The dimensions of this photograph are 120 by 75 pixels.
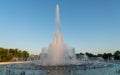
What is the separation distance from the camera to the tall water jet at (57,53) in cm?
3662

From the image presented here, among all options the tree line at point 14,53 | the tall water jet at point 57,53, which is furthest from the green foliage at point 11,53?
the tall water jet at point 57,53

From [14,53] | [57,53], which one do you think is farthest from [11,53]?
[57,53]

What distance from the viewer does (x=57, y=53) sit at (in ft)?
123

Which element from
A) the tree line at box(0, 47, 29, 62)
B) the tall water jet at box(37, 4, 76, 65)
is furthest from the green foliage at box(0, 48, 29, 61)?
the tall water jet at box(37, 4, 76, 65)

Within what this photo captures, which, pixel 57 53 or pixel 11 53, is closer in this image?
pixel 57 53

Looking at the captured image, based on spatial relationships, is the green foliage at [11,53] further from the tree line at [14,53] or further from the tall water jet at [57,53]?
the tall water jet at [57,53]

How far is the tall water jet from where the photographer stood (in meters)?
36.6

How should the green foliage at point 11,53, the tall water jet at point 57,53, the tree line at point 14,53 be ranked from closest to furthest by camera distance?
the tall water jet at point 57,53
the green foliage at point 11,53
the tree line at point 14,53

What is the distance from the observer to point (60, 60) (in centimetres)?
3662

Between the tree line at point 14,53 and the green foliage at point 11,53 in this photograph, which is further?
the tree line at point 14,53

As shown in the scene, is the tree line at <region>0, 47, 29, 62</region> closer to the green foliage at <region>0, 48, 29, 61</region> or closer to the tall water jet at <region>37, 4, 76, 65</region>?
the green foliage at <region>0, 48, 29, 61</region>

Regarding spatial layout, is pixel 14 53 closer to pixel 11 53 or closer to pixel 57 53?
pixel 11 53

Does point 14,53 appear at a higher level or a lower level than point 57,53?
higher

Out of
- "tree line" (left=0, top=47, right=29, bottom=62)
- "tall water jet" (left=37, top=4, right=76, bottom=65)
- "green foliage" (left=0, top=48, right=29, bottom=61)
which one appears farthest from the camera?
"tree line" (left=0, top=47, right=29, bottom=62)
